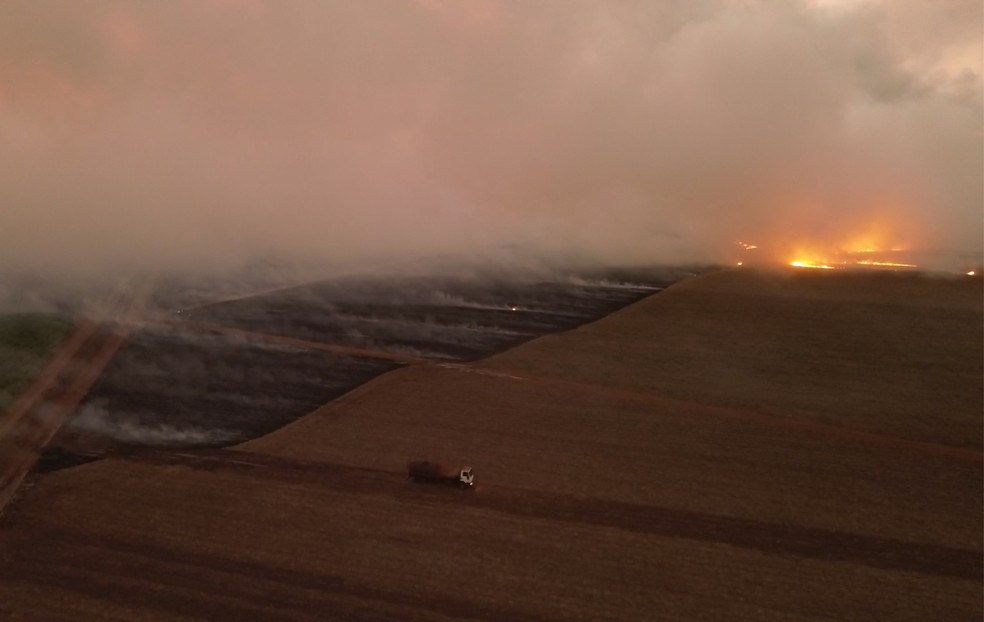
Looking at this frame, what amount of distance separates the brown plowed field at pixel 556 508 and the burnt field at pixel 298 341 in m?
0.71

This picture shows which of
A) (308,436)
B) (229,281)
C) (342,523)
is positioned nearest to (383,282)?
(229,281)

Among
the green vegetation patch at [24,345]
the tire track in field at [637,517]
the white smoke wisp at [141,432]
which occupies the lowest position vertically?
the tire track in field at [637,517]

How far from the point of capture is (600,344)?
38.5ft

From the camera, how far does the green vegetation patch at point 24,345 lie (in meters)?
9.68

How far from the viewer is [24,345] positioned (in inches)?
436

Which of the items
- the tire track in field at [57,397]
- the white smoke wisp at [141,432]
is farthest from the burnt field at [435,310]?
the white smoke wisp at [141,432]

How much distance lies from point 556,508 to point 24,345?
9.50m

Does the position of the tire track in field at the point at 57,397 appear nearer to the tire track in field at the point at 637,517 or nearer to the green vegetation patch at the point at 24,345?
the green vegetation patch at the point at 24,345

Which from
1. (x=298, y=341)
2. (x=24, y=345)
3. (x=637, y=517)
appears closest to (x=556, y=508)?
(x=637, y=517)

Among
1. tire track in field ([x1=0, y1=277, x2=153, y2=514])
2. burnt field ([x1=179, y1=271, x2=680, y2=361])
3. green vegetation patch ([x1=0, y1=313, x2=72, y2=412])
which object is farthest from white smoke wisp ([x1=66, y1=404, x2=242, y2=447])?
burnt field ([x1=179, y1=271, x2=680, y2=361])

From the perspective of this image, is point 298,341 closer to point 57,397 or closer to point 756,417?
point 57,397

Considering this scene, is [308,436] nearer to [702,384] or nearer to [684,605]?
[684,605]

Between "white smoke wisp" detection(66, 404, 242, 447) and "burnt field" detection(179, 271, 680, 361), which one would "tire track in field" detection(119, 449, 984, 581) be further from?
"burnt field" detection(179, 271, 680, 361)

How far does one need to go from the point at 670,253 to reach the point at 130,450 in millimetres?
13896
